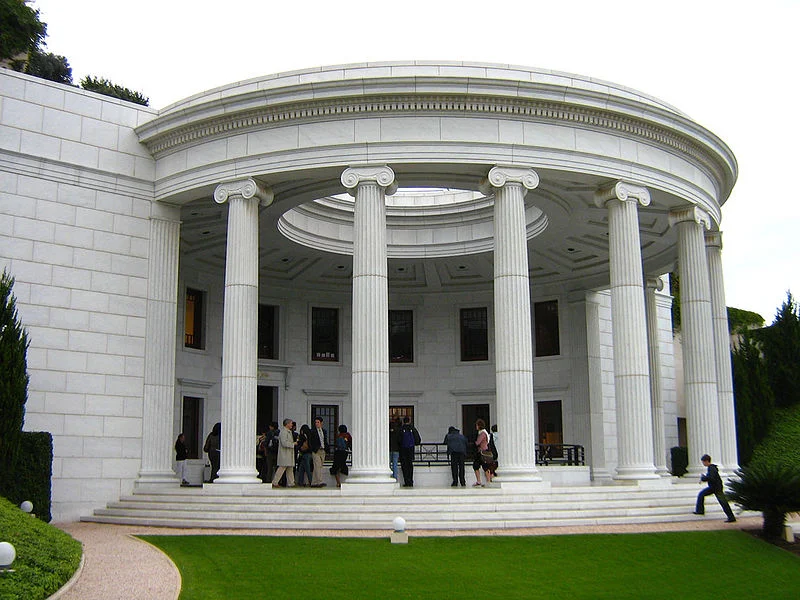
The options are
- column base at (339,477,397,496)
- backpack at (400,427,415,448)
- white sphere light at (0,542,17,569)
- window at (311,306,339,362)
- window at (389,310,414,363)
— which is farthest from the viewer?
window at (389,310,414,363)

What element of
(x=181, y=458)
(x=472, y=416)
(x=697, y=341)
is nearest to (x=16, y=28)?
(x=181, y=458)

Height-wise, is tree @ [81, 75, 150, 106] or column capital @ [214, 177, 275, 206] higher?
tree @ [81, 75, 150, 106]

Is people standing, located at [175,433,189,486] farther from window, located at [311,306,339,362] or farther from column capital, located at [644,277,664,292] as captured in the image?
column capital, located at [644,277,664,292]

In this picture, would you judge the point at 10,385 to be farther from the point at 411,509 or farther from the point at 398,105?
the point at 398,105

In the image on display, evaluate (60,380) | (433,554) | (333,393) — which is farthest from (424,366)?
(433,554)

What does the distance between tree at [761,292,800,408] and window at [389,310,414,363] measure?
48.0 ft

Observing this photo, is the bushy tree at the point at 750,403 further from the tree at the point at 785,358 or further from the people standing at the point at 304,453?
the people standing at the point at 304,453

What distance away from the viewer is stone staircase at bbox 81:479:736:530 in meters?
20.0

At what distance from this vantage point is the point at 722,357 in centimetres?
2958

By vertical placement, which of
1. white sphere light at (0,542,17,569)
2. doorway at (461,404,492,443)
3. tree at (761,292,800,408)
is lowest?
white sphere light at (0,542,17,569)

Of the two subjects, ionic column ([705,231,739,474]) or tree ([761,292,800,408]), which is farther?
tree ([761,292,800,408])


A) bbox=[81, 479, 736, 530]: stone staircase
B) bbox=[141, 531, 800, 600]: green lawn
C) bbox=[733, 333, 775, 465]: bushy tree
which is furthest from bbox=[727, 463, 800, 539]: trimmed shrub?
bbox=[733, 333, 775, 465]: bushy tree

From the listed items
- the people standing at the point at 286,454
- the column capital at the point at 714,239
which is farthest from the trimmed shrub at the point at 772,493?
the column capital at the point at 714,239

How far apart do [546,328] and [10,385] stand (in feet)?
78.1
